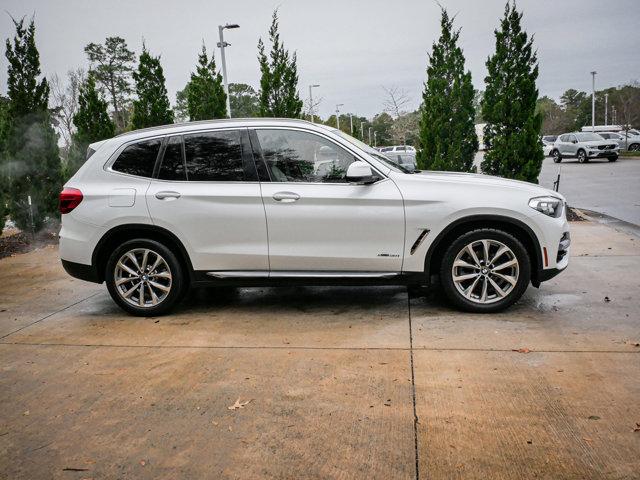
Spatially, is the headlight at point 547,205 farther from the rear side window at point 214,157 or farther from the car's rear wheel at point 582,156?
the car's rear wheel at point 582,156

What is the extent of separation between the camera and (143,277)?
5.50m

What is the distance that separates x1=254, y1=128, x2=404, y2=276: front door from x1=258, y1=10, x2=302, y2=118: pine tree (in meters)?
9.64

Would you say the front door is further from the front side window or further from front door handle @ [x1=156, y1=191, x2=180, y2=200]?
front door handle @ [x1=156, y1=191, x2=180, y2=200]

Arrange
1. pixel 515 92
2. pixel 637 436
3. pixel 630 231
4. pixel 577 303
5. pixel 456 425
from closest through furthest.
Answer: pixel 637 436 < pixel 456 425 < pixel 577 303 < pixel 630 231 < pixel 515 92

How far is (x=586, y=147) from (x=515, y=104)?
2258 cm

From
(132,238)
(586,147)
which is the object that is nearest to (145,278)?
(132,238)

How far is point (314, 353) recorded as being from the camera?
441cm

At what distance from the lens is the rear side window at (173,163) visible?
542 centimetres

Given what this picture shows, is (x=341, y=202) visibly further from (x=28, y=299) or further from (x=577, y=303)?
(x=28, y=299)

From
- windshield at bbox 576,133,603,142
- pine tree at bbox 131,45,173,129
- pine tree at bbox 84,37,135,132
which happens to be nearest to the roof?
pine tree at bbox 131,45,173,129

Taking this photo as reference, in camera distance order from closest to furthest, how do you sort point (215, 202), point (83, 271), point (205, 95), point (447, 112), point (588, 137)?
point (215, 202)
point (83, 271)
point (447, 112)
point (205, 95)
point (588, 137)

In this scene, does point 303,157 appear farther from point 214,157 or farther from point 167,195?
point 167,195

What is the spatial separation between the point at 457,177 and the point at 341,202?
46.8 inches

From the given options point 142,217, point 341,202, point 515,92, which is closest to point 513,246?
point 341,202
